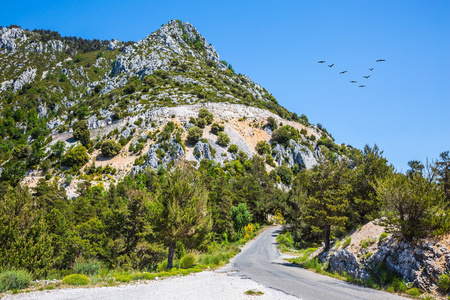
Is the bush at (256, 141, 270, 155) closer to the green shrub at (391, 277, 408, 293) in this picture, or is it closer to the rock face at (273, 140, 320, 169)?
the rock face at (273, 140, 320, 169)

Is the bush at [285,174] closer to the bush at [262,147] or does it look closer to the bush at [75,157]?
the bush at [262,147]

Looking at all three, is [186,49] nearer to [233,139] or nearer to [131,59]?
[131,59]

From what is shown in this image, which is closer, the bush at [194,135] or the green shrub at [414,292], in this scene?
the green shrub at [414,292]

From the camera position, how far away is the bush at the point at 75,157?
66.6 meters

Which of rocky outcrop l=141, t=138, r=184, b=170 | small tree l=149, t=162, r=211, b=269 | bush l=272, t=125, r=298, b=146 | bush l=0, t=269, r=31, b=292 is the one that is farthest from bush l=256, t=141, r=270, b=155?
bush l=0, t=269, r=31, b=292

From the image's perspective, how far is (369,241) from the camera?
53.5ft

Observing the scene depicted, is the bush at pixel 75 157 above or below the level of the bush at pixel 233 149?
below

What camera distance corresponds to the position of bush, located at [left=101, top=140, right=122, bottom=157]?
7006cm

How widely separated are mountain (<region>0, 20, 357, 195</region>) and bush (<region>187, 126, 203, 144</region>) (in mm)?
339

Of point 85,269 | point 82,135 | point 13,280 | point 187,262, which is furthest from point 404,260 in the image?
point 82,135

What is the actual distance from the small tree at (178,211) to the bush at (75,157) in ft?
194

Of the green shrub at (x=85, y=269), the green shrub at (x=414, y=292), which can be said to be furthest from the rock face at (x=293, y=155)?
the green shrub at (x=414, y=292)

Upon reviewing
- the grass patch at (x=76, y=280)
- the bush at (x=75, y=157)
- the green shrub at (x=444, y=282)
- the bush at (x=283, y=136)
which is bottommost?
the grass patch at (x=76, y=280)

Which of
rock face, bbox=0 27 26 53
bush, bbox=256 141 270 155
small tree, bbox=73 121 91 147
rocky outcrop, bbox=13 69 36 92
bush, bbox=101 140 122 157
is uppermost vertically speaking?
rock face, bbox=0 27 26 53
